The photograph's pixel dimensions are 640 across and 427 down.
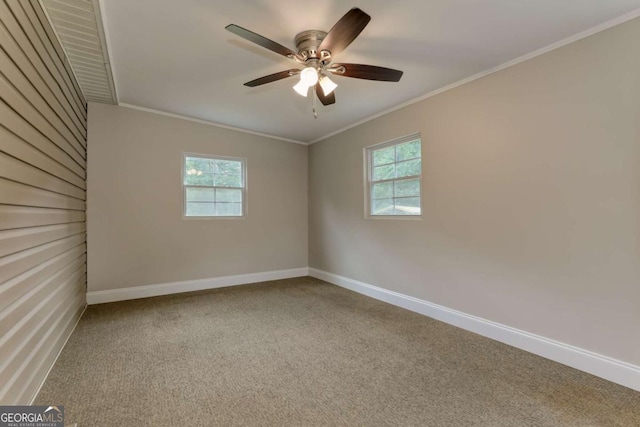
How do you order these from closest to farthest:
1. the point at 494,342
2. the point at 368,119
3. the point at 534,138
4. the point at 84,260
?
the point at 534,138
the point at 494,342
the point at 84,260
the point at 368,119

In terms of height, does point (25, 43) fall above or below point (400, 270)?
above

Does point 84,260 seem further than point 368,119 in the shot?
No

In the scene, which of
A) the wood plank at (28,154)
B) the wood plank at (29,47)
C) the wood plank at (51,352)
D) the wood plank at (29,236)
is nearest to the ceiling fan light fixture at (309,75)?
the wood plank at (29,47)

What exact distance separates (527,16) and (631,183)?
137 centimetres

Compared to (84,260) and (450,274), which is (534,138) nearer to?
(450,274)

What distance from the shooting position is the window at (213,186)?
14.9ft

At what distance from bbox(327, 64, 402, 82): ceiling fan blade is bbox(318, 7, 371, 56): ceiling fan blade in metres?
0.20

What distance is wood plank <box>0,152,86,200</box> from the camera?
60.6 inches

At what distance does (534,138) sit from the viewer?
8.34ft

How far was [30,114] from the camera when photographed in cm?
184

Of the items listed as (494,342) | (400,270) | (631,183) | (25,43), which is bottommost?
(494,342)

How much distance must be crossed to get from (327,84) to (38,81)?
1.98m

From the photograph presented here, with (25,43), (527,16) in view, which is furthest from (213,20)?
(527,16)

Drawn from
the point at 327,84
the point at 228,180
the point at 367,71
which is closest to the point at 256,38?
the point at 327,84
